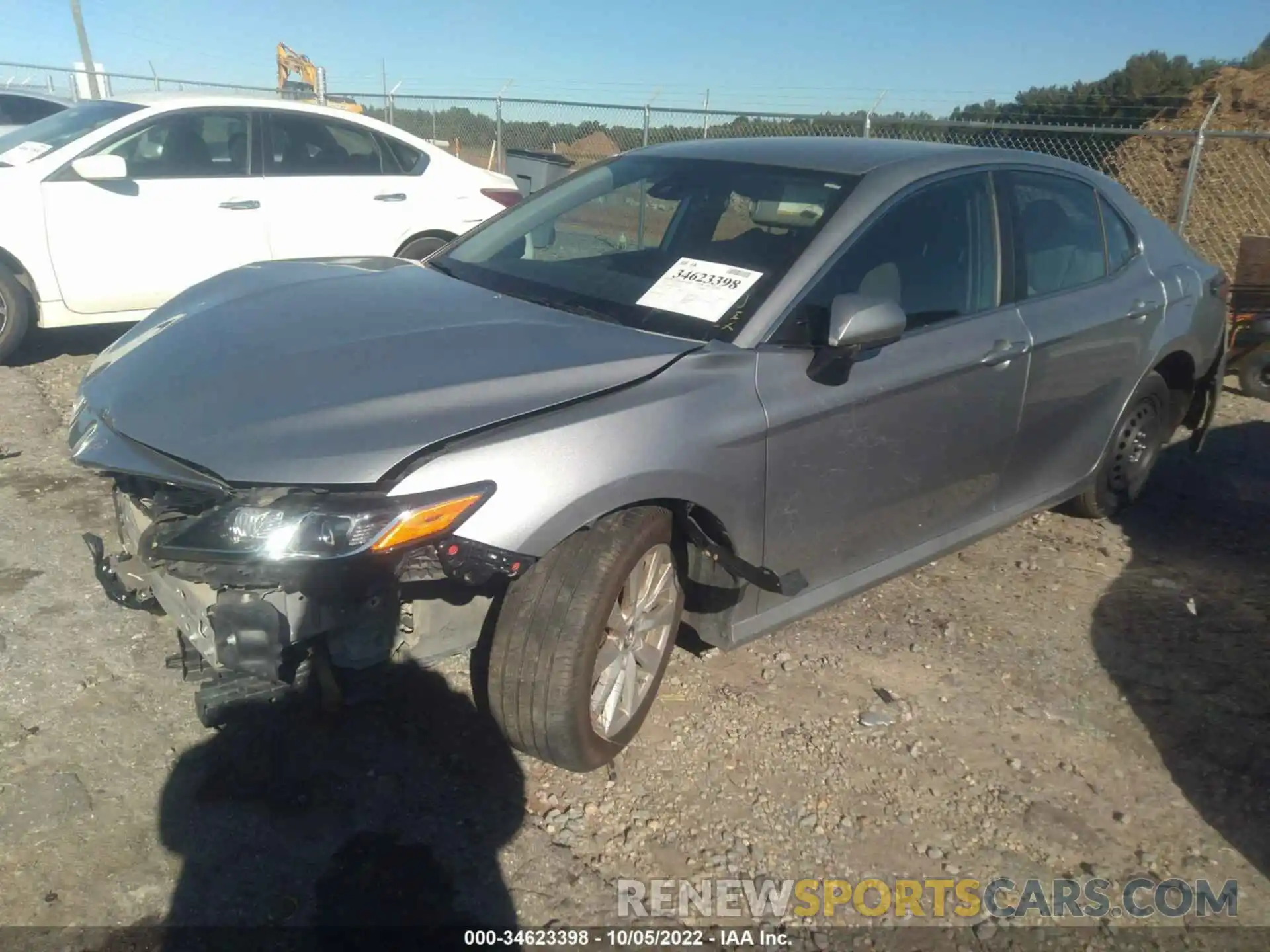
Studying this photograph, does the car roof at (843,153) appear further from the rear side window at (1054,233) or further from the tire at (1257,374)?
the tire at (1257,374)

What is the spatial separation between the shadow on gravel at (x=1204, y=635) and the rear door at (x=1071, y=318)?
0.62 meters

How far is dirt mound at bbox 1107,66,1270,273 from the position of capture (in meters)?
13.0

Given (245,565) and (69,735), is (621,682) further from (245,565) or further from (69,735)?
(69,735)

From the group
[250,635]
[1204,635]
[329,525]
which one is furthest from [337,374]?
[1204,635]

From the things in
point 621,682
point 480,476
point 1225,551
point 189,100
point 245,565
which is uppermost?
point 189,100

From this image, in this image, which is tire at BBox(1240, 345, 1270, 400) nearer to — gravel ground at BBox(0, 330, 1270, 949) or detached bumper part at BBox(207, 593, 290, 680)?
gravel ground at BBox(0, 330, 1270, 949)

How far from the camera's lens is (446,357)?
108 inches

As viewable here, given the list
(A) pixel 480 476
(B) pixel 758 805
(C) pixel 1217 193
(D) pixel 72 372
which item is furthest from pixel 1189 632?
(C) pixel 1217 193

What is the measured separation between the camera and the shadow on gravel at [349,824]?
2369 mm

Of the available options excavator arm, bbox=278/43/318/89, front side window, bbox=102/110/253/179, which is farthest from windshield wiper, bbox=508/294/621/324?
excavator arm, bbox=278/43/318/89

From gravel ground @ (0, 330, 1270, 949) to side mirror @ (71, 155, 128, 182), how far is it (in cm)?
298

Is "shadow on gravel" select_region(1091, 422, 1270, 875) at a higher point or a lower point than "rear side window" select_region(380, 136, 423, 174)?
lower

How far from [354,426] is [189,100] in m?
5.50

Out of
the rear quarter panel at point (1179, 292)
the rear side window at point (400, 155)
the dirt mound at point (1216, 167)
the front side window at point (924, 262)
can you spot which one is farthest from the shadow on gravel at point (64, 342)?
the dirt mound at point (1216, 167)
